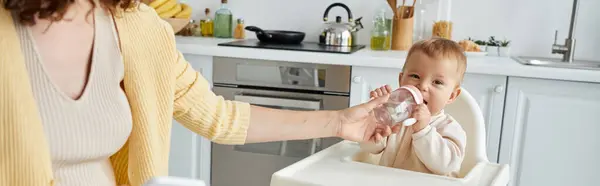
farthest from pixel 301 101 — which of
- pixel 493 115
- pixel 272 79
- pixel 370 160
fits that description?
pixel 370 160

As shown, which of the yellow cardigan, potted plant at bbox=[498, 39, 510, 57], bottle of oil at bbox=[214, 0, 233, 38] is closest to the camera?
the yellow cardigan

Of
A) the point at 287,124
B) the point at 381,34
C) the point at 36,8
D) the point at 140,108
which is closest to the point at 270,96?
the point at 381,34

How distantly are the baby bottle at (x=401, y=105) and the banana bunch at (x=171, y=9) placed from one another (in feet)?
6.01

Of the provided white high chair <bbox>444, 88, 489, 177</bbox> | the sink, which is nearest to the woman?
white high chair <bbox>444, 88, 489, 177</bbox>

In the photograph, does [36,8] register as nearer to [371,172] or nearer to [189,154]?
→ [371,172]

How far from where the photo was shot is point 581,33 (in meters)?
2.88

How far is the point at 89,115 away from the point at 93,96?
3cm

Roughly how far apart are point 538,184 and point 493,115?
336mm

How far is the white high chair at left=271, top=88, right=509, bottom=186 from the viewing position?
138 cm

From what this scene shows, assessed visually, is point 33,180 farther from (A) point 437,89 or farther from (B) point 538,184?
(B) point 538,184

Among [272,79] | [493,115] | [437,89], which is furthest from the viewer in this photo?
[272,79]

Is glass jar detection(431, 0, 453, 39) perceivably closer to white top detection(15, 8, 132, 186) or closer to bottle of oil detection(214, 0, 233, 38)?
bottle of oil detection(214, 0, 233, 38)

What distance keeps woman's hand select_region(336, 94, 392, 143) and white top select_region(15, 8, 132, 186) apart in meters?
0.54

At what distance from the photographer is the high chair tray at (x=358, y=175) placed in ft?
4.52
